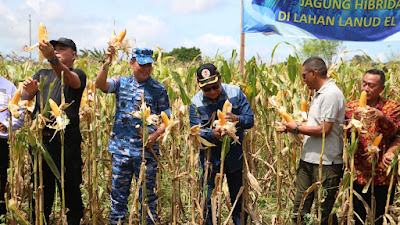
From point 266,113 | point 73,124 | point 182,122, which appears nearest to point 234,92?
point 182,122

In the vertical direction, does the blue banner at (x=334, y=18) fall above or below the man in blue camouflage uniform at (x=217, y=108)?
above

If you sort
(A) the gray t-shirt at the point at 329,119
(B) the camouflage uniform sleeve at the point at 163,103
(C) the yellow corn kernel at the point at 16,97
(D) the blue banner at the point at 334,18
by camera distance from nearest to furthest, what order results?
(C) the yellow corn kernel at the point at 16,97 < (A) the gray t-shirt at the point at 329,119 < (B) the camouflage uniform sleeve at the point at 163,103 < (D) the blue banner at the point at 334,18

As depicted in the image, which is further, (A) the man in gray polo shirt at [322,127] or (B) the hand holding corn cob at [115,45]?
(A) the man in gray polo shirt at [322,127]

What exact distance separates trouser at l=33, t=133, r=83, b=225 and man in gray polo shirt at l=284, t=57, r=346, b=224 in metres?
1.49

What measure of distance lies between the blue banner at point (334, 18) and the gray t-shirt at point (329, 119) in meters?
3.34

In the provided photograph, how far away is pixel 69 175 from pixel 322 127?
177cm

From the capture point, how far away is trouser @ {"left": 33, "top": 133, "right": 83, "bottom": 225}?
2611 millimetres

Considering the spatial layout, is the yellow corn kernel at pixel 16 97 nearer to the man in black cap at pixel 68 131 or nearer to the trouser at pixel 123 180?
the man in black cap at pixel 68 131

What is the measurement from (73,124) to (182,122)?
0.82m

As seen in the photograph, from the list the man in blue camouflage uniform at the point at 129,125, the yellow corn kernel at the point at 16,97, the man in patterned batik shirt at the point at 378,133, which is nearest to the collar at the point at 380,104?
the man in patterned batik shirt at the point at 378,133

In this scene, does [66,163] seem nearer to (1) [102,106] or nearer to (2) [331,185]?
(1) [102,106]

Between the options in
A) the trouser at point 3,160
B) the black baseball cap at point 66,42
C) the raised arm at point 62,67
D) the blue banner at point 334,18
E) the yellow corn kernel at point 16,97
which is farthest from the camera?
the blue banner at point 334,18

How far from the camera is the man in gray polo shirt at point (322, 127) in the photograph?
252 centimetres

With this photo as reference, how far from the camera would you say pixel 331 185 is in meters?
2.66
